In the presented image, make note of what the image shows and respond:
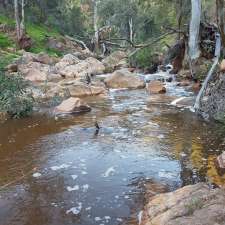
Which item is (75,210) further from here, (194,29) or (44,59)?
(44,59)

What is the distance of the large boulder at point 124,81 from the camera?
17.4 metres

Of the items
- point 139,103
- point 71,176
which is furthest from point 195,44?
point 71,176

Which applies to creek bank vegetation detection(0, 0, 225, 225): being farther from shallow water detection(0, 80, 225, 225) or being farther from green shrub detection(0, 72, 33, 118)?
shallow water detection(0, 80, 225, 225)

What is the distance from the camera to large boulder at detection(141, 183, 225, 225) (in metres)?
4.38

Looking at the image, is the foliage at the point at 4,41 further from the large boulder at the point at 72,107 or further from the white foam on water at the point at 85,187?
the white foam on water at the point at 85,187

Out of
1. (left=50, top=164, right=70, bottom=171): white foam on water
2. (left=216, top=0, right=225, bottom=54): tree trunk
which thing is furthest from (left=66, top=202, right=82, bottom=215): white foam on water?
(left=216, top=0, right=225, bottom=54): tree trunk

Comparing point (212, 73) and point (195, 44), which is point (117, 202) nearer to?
point (212, 73)

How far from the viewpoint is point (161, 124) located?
10.2 metres

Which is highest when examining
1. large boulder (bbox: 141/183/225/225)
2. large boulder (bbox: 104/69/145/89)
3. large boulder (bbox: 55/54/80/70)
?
large boulder (bbox: 141/183/225/225)

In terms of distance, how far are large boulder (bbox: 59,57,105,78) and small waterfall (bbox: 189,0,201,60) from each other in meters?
7.65

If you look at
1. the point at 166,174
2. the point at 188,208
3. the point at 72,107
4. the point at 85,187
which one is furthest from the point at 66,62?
the point at 188,208

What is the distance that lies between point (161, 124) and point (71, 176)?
12.9 feet

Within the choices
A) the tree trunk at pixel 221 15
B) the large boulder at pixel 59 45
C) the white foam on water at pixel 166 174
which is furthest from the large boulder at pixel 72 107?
the large boulder at pixel 59 45

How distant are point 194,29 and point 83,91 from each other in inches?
193
